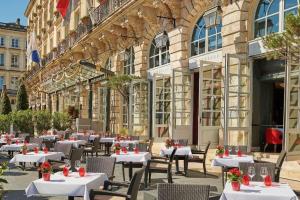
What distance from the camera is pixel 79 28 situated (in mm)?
28234

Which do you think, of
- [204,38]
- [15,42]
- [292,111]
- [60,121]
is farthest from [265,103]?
[15,42]

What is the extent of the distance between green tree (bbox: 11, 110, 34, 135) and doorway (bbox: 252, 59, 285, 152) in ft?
40.2

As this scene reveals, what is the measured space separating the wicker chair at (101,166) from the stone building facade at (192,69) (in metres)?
4.81

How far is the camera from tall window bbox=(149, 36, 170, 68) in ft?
59.9

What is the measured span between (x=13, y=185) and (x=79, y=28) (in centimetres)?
1979

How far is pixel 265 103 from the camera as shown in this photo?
44.8ft

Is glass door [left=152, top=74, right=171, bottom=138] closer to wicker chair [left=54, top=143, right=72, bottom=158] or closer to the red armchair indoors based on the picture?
the red armchair indoors

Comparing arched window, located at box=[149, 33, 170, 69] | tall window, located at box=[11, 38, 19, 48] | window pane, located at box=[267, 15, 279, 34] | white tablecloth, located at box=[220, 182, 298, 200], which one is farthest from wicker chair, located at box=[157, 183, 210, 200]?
tall window, located at box=[11, 38, 19, 48]

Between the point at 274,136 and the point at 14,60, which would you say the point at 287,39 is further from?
the point at 14,60

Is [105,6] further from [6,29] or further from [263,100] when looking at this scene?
[6,29]

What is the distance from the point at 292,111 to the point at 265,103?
2.75m

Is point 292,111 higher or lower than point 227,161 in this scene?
higher

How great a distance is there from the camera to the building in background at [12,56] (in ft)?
248

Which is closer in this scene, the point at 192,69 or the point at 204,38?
the point at 204,38
